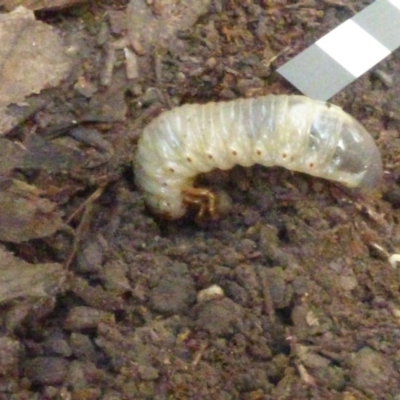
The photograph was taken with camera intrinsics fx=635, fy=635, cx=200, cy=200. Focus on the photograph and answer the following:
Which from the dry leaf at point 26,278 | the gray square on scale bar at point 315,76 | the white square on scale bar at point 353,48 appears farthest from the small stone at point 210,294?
the white square on scale bar at point 353,48

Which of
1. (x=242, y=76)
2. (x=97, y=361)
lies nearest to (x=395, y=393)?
(x=97, y=361)

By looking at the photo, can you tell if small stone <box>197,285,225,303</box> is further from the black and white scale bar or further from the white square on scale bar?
the white square on scale bar

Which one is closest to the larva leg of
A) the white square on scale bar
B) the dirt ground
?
the dirt ground

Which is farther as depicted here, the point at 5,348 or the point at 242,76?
the point at 242,76

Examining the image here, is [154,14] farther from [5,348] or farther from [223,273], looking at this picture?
[5,348]

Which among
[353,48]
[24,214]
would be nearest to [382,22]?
[353,48]

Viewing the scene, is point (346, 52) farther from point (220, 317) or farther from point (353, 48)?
point (220, 317)
